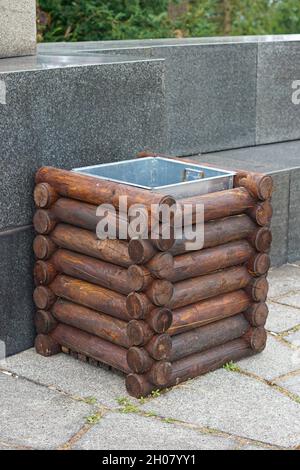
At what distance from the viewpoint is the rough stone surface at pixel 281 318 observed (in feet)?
15.9

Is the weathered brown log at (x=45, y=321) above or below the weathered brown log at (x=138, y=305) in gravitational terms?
below

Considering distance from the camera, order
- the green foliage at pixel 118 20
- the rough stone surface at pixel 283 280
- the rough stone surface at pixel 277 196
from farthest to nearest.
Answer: the green foliage at pixel 118 20 → the rough stone surface at pixel 277 196 → the rough stone surface at pixel 283 280

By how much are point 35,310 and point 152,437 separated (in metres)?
1.14

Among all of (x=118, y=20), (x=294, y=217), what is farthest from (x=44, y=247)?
(x=118, y=20)

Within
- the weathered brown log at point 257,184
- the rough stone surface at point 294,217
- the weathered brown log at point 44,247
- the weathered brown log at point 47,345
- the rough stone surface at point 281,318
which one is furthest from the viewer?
the rough stone surface at point 294,217

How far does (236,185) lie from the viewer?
169 inches

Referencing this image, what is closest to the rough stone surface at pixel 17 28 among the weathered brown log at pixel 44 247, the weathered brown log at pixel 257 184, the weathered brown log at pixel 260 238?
the weathered brown log at pixel 44 247

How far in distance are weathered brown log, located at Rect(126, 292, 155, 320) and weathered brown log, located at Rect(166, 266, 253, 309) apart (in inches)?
4.4

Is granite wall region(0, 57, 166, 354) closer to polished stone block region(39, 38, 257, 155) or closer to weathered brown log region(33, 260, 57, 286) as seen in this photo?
weathered brown log region(33, 260, 57, 286)

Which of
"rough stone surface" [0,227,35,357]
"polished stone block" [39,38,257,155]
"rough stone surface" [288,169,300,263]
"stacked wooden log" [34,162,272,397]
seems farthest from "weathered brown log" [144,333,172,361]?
"polished stone block" [39,38,257,155]

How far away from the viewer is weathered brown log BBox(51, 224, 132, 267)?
3902mm

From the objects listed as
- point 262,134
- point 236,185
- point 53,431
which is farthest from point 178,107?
point 53,431

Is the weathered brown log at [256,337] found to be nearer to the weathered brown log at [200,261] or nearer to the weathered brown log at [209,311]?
the weathered brown log at [209,311]
